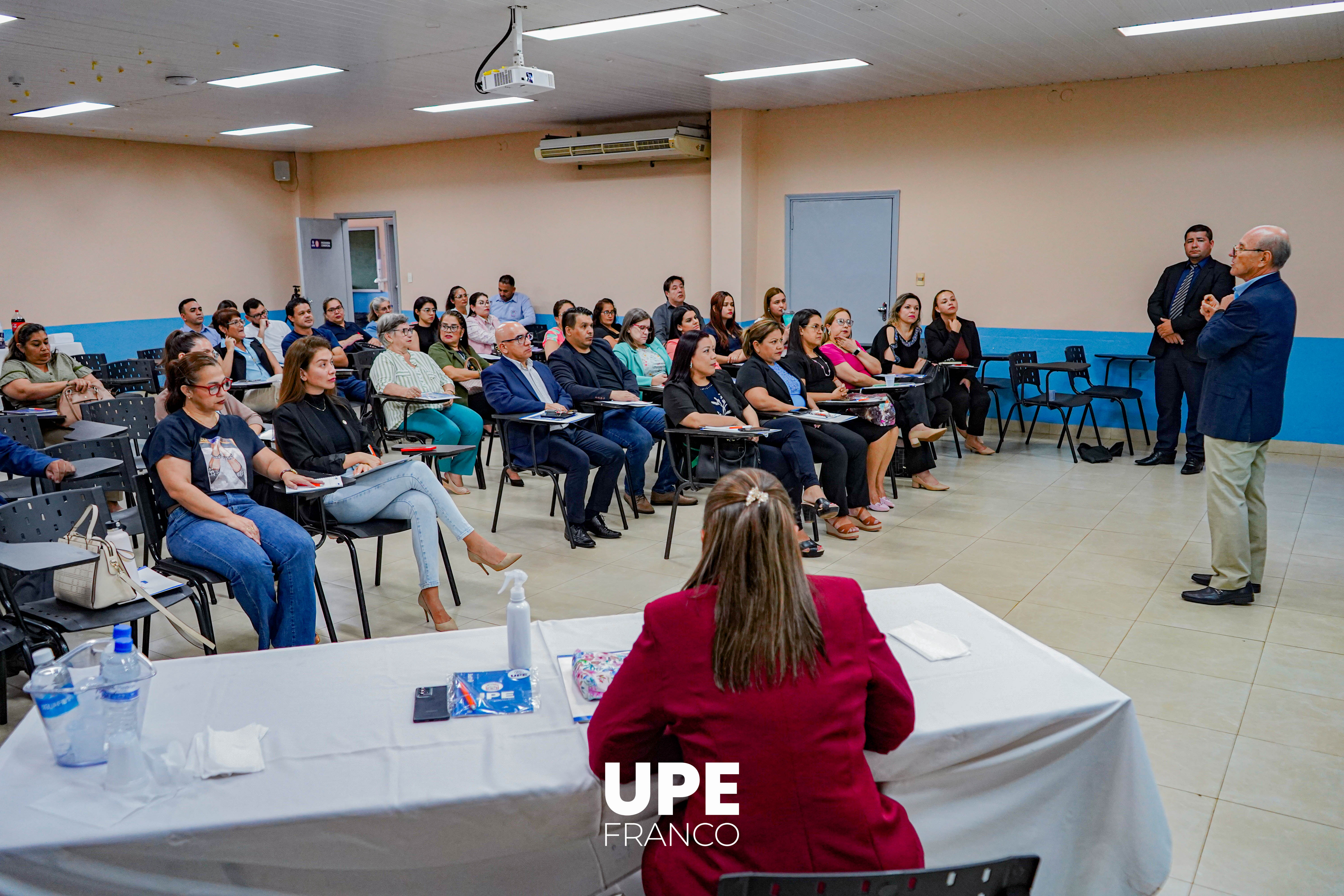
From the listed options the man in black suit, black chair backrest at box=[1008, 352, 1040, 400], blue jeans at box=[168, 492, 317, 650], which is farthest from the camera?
black chair backrest at box=[1008, 352, 1040, 400]

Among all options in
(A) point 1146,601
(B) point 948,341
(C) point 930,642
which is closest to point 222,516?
(C) point 930,642

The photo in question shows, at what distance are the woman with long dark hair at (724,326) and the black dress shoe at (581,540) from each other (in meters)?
2.61

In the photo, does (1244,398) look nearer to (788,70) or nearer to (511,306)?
(788,70)

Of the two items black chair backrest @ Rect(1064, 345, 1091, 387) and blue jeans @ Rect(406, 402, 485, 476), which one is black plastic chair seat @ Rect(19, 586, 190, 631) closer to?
blue jeans @ Rect(406, 402, 485, 476)

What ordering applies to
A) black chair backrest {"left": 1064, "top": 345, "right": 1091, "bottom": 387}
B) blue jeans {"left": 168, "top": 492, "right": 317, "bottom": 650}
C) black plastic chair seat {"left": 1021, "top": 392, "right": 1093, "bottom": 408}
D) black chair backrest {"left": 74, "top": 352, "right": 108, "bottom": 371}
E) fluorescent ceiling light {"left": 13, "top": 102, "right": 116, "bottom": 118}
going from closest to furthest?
blue jeans {"left": 168, "top": 492, "right": 317, "bottom": 650} → black plastic chair seat {"left": 1021, "top": 392, "right": 1093, "bottom": 408} → black chair backrest {"left": 74, "top": 352, "right": 108, "bottom": 371} → black chair backrest {"left": 1064, "top": 345, "right": 1091, "bottom": 387} → fluorescent ceiling light {"left": 13, "top": 102, "right": 116, "bottom": 118}

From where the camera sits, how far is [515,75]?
5.67 m

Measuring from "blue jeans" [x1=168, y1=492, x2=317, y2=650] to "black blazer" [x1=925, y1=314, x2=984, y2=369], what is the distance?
526 cm

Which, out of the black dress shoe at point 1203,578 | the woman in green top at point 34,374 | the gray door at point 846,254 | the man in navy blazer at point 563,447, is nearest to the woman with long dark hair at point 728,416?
the man in navy blazer at point 563,447

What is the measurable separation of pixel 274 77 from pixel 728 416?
16.6 ft

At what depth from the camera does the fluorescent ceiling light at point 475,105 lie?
29.1ft

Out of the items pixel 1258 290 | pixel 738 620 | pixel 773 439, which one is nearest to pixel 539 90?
pixel 773 439

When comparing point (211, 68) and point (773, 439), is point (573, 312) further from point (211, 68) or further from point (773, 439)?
point (211, 68)

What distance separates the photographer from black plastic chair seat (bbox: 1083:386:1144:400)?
7.33 meters

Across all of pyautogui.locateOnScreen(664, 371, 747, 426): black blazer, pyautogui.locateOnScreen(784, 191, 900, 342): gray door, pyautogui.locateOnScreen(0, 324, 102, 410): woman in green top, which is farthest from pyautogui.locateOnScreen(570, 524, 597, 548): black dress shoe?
pyautogui.locateOnScreen(784, 191, 900, 342): gray door
